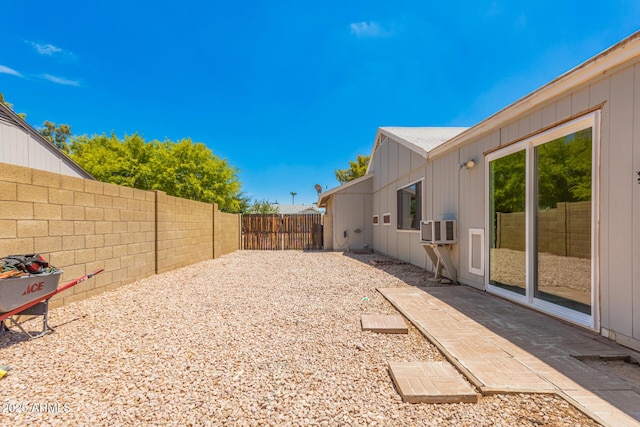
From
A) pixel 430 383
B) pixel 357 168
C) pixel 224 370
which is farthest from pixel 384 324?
pixel 357 168

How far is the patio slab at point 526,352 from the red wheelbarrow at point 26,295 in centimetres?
406

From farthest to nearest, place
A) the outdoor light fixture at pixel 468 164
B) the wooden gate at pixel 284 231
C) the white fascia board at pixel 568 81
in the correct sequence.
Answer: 1. the wooden gate at pixel 284 231
2. the outdoor light fixture at pixel 468 164
3. the white fascia board at pixel 568 81


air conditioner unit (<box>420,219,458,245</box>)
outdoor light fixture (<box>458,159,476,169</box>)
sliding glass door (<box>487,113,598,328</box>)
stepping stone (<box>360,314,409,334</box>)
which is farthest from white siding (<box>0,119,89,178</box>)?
sliding glass door (<box>487,113,598,328</box>)

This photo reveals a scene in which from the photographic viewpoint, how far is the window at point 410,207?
7877mm

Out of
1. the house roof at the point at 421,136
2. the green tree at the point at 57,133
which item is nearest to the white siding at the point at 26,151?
the house roof at the point at 421,136

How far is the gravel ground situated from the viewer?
1744mm

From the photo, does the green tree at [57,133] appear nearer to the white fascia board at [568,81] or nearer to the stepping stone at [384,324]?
the stepping stone at [384,324]

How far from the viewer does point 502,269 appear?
4520mm

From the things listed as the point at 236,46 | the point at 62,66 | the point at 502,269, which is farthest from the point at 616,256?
the point at 62,66

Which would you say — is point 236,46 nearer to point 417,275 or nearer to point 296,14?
point 296,14

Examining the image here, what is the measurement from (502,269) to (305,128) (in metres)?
17.0

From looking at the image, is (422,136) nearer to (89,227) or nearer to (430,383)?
(430,383)

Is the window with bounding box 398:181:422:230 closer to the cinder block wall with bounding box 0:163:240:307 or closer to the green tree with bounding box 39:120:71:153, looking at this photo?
the cinder block wall with bounding box 0:163:240:307

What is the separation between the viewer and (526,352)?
8.27ft
